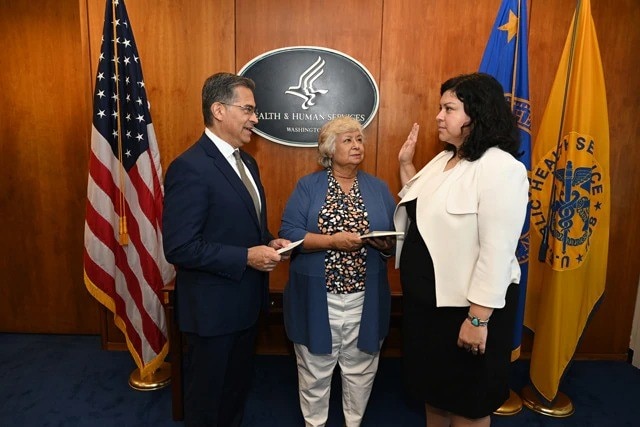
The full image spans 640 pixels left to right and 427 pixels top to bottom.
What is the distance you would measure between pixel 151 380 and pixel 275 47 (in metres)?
2.30

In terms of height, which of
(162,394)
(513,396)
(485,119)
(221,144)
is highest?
(485,119)

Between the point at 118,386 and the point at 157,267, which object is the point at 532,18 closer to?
the point at 157,267

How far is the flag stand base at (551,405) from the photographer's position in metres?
2.57

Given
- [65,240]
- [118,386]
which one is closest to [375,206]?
[118,386]

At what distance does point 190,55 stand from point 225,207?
5.36 feet

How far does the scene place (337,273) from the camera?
84.1 inches

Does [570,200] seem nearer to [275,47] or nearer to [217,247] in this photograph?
[217,247]

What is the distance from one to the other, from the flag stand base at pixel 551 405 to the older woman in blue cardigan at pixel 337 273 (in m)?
1.11

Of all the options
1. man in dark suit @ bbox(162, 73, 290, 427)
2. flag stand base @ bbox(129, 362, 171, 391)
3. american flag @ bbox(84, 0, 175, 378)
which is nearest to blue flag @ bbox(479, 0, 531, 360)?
man in dark suit @ bbox(162, 73, 290, 427)

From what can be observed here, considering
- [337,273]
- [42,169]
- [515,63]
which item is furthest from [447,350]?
[42,169]

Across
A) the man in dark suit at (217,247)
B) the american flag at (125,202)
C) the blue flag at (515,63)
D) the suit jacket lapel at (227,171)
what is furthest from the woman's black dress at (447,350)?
the american flag at (125,202)

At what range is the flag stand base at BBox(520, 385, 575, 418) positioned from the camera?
2.57m

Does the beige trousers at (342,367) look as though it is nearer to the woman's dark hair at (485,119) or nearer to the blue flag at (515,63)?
the woman's dark hair at (485,119)

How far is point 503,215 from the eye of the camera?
1496 mm
